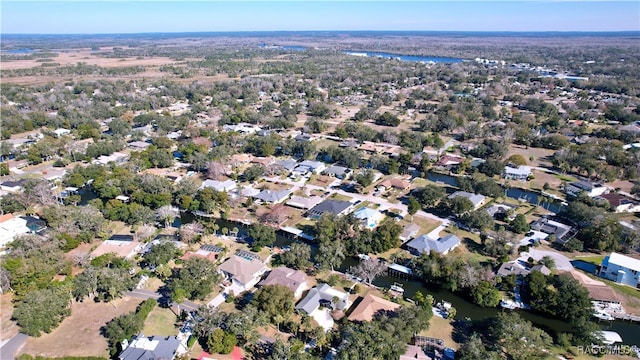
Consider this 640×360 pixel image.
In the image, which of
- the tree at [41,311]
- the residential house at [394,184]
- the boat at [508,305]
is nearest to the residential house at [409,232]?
the residential house at [394,184]

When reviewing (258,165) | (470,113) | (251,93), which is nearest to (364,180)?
(258,165)

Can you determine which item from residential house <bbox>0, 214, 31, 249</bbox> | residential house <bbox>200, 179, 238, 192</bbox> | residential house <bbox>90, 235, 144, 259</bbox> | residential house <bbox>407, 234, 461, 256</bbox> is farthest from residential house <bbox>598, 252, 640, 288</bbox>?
residential house <bbox>0, 214, 31, 249</bbox>

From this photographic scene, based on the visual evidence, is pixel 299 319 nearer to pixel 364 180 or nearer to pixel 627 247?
pixel 364 180

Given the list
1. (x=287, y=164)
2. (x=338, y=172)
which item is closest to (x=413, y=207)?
(x=338, y=172)

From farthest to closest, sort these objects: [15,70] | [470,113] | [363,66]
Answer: [363,66] → [15,70] → [470,113]

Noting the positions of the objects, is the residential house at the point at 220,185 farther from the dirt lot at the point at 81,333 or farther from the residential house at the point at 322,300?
the residential house at the point at 322,300

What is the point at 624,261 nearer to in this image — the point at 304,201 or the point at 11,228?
the point at 304,201
